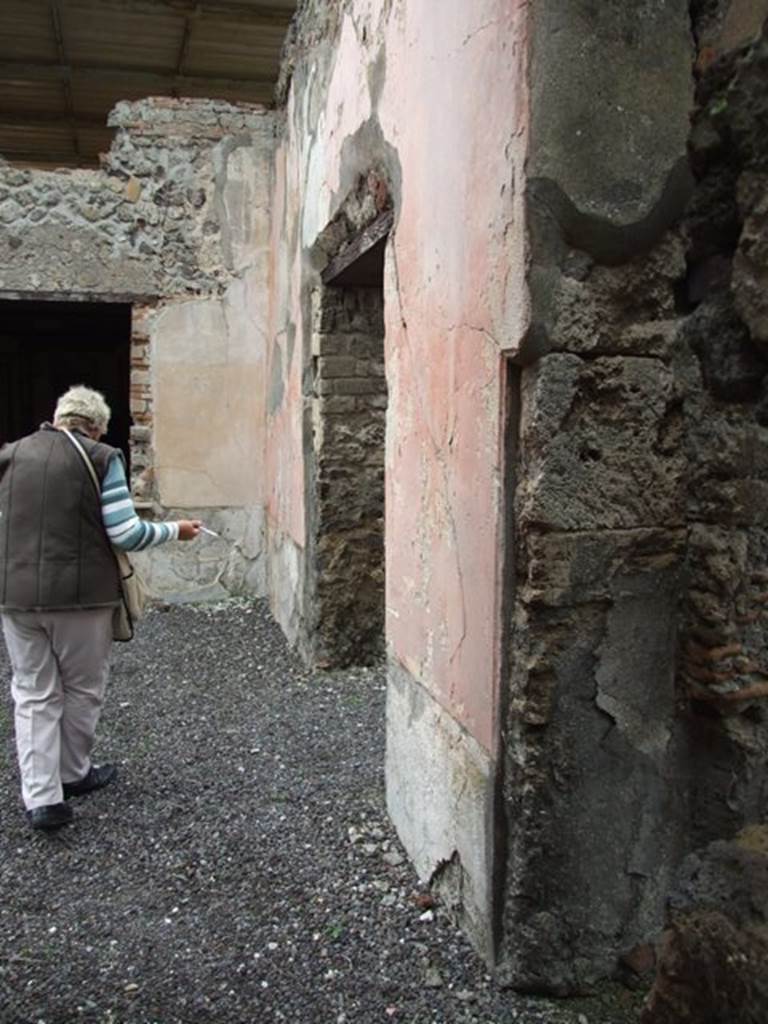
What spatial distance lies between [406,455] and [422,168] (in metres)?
0.81

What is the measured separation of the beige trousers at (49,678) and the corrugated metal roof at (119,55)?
6600 mm

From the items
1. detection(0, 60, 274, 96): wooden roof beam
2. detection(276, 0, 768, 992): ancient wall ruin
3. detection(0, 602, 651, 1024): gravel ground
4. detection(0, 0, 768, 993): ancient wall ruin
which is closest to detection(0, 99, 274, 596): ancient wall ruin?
detection(0, 602, 651, 1024): gravel ground

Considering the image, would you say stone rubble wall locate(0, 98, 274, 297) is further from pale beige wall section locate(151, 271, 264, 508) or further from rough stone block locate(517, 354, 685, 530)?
rough stone block locate(517, 354, 685, 530)

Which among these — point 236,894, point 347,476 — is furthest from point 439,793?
point 347,476

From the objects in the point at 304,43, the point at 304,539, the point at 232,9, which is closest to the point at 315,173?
the point at 304,43

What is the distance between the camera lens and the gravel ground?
207cm

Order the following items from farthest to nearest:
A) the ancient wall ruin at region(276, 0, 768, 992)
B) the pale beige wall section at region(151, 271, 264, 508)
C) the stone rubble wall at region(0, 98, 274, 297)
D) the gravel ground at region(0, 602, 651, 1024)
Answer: the pale beige wall section at region(151, 271, 264, 508) → the stone rubble wall at region(0, 98, 274, 297) → the gravel ground at region(0, 602, 651, 1024) → the ancient wall ruin at region(276, 0, 768, 992)

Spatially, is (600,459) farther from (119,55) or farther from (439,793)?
(119,55)

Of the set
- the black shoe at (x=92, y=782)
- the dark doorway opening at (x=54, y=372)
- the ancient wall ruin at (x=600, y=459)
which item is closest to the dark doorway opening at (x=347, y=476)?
the black shoe at (x=92, y=782)

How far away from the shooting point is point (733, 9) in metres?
1.82

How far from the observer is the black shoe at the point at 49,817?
9.67 feet

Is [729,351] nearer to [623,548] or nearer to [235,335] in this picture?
[623,548]

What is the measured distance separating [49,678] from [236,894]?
999 millimetres

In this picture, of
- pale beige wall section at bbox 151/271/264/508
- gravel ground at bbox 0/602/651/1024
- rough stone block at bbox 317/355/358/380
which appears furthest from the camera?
pale beige wall section at bbox 151/271/264/508
